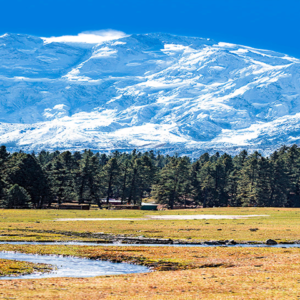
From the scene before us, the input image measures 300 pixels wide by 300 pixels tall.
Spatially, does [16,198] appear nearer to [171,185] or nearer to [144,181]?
[171,185]

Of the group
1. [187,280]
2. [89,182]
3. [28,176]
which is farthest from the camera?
[89,182]

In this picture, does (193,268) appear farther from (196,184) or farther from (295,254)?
(196,184)

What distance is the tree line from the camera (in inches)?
4579

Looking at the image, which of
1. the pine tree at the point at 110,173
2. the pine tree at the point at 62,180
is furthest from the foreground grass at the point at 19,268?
the pine tree at the point at 110,173

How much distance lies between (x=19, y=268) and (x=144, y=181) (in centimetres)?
13467

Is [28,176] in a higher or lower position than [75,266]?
higher

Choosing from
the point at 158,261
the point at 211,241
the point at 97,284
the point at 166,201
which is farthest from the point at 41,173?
the point at 97,284

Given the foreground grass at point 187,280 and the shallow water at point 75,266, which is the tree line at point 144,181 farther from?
the foreground grass at point 187,280

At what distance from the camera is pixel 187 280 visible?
2802 centimetres

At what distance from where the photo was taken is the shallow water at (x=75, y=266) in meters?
31.5

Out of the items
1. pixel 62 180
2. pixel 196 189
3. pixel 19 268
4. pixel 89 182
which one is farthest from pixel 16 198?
pixel 19 268

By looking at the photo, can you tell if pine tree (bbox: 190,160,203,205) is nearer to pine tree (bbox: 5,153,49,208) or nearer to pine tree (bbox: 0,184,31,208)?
pine tree (bbox: 5,153,49,208)

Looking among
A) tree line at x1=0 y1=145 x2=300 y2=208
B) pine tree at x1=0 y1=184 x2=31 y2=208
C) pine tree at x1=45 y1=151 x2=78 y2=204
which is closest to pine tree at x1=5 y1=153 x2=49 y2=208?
tree line at x1=0 y1=145 x2=300 y2=208

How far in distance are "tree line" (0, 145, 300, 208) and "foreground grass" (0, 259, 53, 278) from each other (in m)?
74.1
